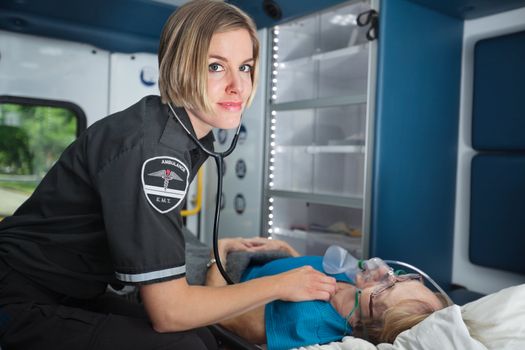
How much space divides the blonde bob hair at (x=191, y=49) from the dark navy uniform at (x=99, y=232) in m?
0.06

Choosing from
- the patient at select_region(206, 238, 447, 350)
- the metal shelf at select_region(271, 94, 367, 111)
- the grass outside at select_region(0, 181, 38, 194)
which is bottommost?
the patient at select_region(206, 238, 447, 350)

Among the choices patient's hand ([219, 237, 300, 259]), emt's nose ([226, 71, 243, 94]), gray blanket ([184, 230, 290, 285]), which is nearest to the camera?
emt's nose ([226, 71, 243, 94])

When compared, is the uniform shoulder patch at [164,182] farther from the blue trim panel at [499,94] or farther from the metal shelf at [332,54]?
the blue trim panel at [499,94]

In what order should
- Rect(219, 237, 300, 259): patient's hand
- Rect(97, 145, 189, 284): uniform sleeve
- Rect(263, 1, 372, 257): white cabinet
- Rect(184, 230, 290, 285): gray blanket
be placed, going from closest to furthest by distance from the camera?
Rect(97, 145, 189, 284): uniform sleeve → Rect(184, 230, 290, 285): gray blanket → Rect(219, 237, 300, 259): patient's hand → Rect(263, 1, 372, 257): white cabinet

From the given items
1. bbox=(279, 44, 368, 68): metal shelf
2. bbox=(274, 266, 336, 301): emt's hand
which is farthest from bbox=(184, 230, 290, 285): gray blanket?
bbox=(279, 44, 368, 68): metal shelf

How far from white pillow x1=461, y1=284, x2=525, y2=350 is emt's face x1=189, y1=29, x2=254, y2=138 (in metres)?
0.88

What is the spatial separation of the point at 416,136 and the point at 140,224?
6.38 feet

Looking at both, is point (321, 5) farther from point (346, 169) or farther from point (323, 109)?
point (346, 169)

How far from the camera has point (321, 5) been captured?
2773 mm

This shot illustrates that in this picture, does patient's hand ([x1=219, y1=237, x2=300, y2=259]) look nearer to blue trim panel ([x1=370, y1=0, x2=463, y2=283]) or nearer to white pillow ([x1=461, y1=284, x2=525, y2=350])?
blue trim panel ([x1=370, y1=0, x2=463, y2=283])

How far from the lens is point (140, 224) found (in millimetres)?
1126

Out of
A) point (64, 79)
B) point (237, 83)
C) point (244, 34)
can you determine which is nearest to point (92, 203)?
point (237, 83)

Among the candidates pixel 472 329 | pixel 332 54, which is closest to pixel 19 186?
pixel 332 54

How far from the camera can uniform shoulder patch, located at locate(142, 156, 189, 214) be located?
1136 mm
